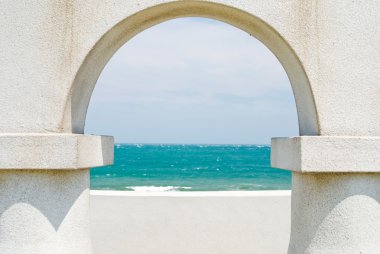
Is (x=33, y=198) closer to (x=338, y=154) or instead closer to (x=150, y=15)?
(x=150, y=15)

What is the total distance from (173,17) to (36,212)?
8.08 feet

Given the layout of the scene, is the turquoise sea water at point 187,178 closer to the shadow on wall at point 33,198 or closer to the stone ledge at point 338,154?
the shadow on wall at point 33,198

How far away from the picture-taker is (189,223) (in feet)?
29.0

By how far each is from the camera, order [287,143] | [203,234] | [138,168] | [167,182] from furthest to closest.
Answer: [138,168] → [167,182] → [203,234] → [287,143]

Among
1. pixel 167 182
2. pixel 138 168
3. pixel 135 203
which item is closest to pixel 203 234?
pixel 135 203

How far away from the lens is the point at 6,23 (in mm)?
4852

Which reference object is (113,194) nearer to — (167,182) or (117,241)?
(117,241)

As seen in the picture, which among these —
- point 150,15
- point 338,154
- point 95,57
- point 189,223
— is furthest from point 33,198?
point 189,223

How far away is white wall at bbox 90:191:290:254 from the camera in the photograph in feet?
28.8

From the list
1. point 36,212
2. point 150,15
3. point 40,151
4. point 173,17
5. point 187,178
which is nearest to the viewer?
point 40,151

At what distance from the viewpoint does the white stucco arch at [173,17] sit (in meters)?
4.75

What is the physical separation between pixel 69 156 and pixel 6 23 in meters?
1.51

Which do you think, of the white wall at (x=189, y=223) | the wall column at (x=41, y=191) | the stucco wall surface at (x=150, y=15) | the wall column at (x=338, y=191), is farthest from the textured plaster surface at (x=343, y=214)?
the white wall at (x=189, y=223)

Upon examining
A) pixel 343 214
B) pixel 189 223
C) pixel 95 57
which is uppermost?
pixel 95 57
